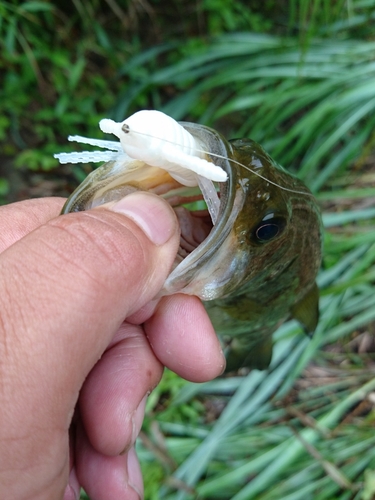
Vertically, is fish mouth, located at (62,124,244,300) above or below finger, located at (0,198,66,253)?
above

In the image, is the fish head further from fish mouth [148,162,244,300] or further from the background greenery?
the background greenery

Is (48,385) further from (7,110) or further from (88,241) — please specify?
(7,110)

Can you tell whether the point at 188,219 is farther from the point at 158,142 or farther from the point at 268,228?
the point at 158,142

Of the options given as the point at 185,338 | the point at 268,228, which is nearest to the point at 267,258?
the point at 268,228

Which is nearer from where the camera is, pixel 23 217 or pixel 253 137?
pixel 23 217

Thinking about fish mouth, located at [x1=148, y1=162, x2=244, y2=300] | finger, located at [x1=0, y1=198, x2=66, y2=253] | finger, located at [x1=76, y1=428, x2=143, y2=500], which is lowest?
finger, located at [x1=76, y1=428, x2=143, y2=500]

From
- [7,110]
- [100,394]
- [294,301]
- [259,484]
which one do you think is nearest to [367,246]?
[294,301]

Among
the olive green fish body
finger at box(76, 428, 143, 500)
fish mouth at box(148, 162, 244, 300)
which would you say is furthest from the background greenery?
fish mouth at box(148, 162, 244, 300)
